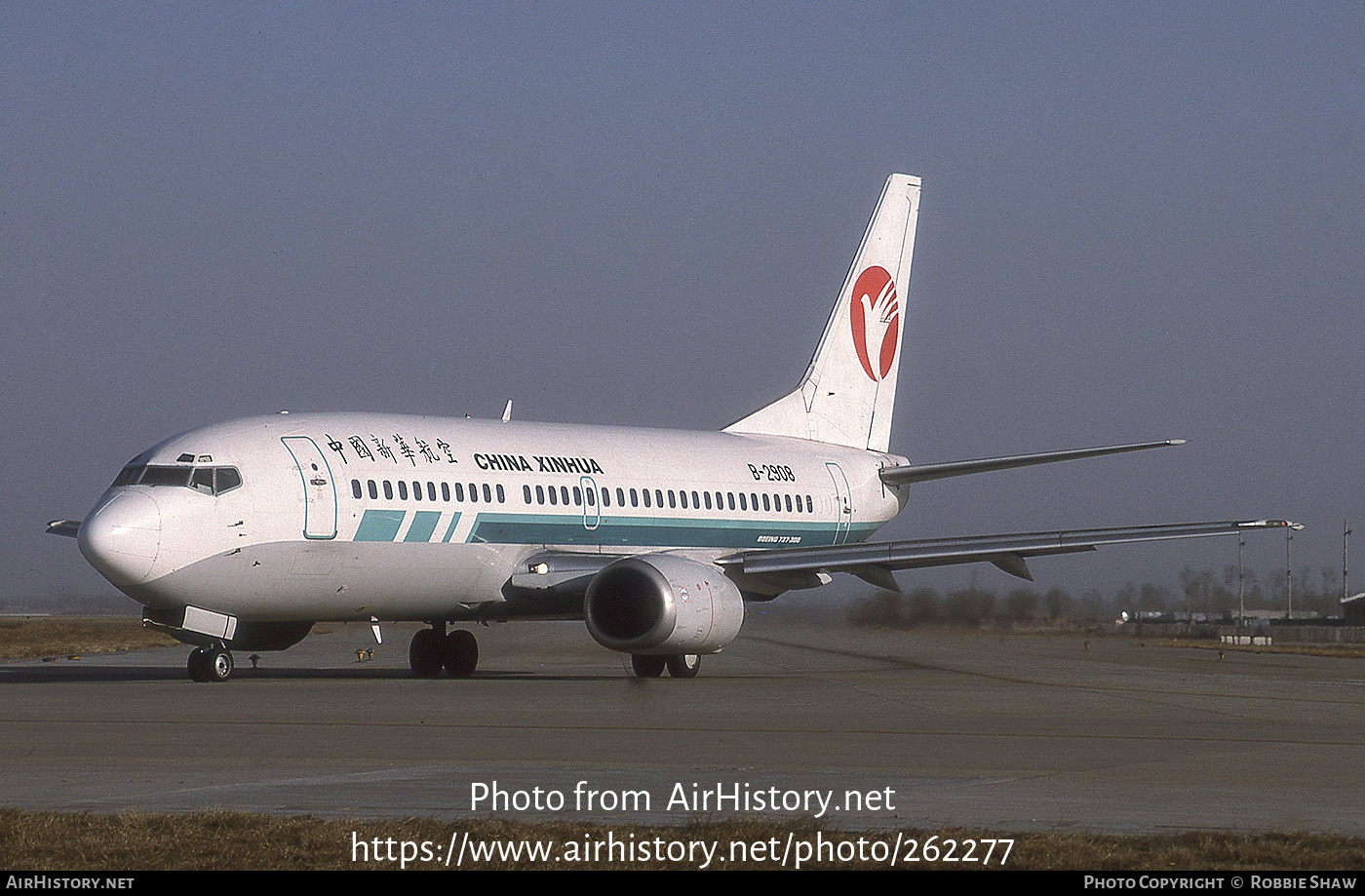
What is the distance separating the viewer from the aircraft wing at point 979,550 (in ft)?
83.0

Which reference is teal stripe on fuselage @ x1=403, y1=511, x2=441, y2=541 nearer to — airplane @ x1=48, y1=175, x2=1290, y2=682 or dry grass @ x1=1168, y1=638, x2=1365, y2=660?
airplane @ x1=48, y1=175, x2=1290, y2=682

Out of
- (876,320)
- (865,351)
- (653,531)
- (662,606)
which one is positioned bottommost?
(662,606)

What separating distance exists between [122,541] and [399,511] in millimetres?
4108

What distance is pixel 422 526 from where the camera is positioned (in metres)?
24.2

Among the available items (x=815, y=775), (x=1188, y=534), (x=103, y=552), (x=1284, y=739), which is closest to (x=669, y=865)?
(x=815, y=775)

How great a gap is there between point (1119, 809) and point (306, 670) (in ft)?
67.1

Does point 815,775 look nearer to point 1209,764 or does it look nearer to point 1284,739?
point 1209,764

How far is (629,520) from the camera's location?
27547mm

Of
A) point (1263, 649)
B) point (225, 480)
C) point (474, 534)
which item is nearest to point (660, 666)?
point (474, 534)

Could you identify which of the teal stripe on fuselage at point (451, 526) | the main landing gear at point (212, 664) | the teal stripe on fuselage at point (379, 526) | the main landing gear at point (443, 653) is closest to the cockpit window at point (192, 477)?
the teal stripe on fuselage at point (379, 526)

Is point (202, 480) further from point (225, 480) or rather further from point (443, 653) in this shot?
point (443, 653)

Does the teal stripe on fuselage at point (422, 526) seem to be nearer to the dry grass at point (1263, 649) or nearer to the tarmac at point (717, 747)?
the tarmac at point (717, 747)

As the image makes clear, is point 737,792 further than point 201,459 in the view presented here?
No

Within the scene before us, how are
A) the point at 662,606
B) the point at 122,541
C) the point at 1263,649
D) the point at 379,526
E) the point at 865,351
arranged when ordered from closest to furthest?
Answer: 1. the point at 122,541
2. the point at 662,606
3. the point at 379,526
4. the point at 865,351
5. the point at 1263,649
